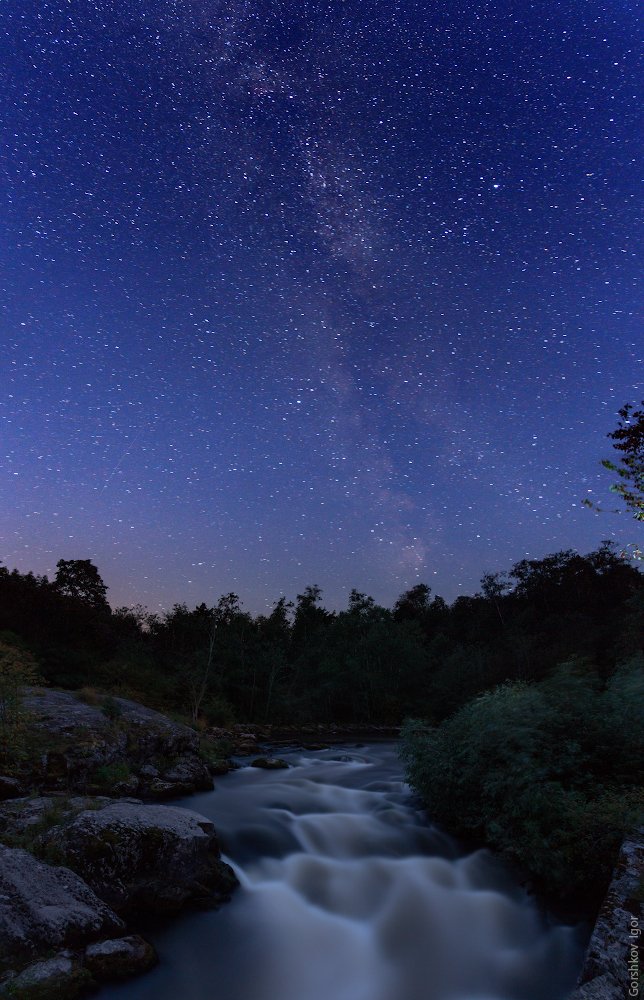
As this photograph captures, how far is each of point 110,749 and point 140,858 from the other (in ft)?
24.4

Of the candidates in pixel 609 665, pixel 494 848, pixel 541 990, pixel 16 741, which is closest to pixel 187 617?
pixel 609 665

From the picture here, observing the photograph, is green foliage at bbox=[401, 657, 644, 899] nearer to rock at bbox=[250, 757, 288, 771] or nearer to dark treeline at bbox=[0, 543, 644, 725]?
rock at bbox=[250, 757, 288, 771]

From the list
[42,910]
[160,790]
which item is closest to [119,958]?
[42,910]

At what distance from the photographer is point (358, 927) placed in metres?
8.31

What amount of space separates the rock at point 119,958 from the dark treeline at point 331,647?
2192cm

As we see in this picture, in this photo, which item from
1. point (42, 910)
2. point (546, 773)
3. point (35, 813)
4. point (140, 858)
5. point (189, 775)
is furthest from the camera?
point (189, 775)

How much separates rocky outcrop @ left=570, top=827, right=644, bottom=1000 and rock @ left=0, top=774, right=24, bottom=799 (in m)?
11.1

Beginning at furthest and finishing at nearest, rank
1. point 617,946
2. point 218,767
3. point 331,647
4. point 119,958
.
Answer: point 331,647 < point 218,767 < point 119,958 < point 617,946

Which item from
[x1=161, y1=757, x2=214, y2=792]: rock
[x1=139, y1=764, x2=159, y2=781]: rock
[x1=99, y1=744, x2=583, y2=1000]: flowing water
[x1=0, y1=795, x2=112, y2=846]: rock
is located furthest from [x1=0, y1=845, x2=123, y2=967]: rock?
[x1=161, y1=757, x2=214, y2=792]: rock

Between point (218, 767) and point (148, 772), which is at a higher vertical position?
point (148, 772)

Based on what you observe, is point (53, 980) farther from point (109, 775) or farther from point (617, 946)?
point (109, 775)

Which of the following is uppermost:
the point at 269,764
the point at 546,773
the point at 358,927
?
the point at 546,773

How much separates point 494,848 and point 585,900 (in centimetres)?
263

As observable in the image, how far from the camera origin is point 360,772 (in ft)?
68.9
